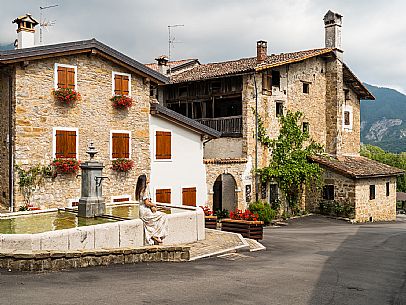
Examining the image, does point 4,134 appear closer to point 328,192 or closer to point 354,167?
point 328,192

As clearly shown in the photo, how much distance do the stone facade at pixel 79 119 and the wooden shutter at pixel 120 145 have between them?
0.86 ft

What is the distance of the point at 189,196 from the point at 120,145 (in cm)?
424

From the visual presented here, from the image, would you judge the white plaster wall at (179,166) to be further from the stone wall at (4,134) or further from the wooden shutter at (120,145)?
the stone wall at (4,134)

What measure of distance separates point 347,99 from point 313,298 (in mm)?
26610

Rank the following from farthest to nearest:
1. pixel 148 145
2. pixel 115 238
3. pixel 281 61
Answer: pixel 281 61
pixel 148 145
pixel 115 238

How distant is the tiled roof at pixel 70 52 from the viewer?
16.3 meters

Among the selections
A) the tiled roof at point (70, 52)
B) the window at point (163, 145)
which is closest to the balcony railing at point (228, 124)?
the window at point (163, 145)

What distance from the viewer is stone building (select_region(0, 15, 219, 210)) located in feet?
55.5

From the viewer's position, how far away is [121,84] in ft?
65.1

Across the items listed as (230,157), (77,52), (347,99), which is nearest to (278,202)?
(230,157)

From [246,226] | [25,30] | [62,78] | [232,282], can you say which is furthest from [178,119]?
[232,282]

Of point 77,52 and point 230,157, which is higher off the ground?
point 77,52

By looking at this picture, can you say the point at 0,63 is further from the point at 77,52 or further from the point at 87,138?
the point at 87,138

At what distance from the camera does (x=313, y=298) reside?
25.5 feet
